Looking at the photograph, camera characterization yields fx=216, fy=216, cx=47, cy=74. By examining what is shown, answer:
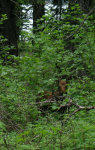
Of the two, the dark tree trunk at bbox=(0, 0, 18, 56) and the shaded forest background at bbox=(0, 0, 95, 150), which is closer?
the shaded forest background at bbox=(0, 0, 95, 150)

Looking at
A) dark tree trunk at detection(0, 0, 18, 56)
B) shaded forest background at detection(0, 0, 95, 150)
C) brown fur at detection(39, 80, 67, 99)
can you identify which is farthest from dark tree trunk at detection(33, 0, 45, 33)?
brown fur at detection(39, 80, 67, 99)

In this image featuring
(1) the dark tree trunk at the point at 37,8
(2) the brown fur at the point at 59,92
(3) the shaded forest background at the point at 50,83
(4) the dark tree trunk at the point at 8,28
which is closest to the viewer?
(3) the shaded forest background at the point at 50,83

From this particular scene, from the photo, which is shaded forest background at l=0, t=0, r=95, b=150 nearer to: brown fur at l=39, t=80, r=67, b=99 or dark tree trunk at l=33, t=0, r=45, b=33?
brown fur at l=39, t=80, r=67, b=99

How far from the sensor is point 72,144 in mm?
2648

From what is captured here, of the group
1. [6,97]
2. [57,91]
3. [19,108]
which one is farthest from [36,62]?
[19,108]

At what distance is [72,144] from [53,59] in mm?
3501

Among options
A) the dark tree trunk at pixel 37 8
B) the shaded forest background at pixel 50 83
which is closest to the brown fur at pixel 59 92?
the shaded forest background at pixel 50 83

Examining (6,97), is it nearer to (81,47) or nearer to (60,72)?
(60,72)

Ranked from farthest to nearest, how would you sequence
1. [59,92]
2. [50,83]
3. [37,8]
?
[37,8]
[59,92]
[50,83]

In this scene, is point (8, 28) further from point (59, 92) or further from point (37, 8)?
point (59, 92)

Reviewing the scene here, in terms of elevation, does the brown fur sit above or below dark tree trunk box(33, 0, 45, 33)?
below

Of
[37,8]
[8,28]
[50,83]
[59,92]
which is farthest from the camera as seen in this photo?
[37,8]

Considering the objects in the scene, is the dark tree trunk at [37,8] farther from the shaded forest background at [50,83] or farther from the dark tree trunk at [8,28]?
the shaded forest background at [50,83]

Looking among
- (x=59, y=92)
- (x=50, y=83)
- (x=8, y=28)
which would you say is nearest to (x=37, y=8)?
(x=8, y=28)
